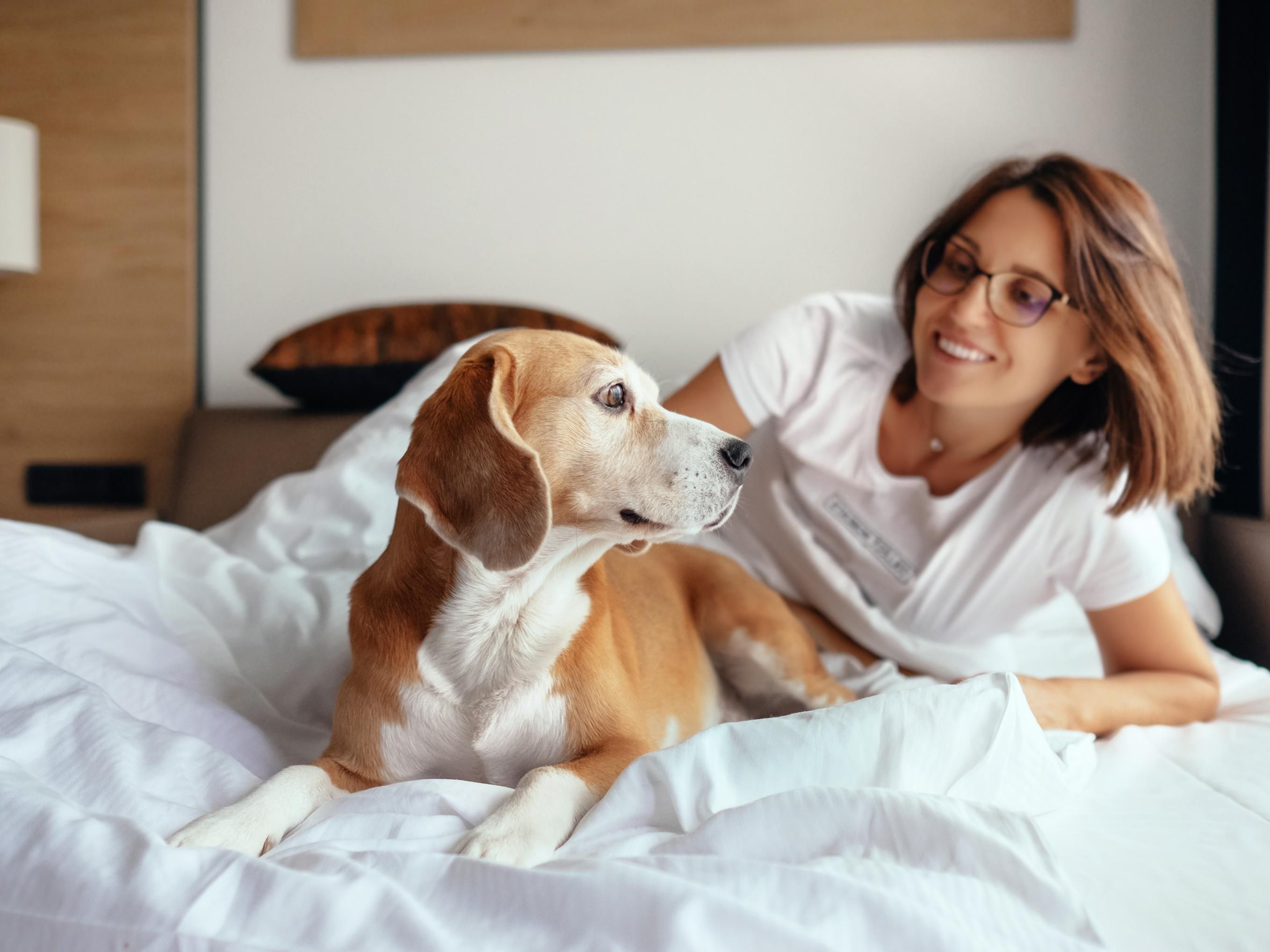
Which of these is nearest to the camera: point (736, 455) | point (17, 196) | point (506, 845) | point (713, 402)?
point (506, 845)

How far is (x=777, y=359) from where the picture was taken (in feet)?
5.56

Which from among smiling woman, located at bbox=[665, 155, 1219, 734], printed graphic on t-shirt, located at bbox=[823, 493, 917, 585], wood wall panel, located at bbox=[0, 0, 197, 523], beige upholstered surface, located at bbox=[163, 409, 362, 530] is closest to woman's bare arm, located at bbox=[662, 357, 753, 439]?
smiling woman, located at bbox=[665, 155, 1219, 734]

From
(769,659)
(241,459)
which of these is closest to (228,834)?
(769,659)

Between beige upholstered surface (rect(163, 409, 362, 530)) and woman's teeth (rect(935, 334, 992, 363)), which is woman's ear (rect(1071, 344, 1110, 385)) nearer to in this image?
woman's teeth (rect(935, 334, 992, 363))

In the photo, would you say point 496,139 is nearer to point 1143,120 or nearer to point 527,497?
point 1143,120

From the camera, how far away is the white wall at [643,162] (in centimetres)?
249

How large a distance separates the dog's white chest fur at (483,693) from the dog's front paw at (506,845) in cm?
20

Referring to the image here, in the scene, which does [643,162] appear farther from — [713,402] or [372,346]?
[713,402]

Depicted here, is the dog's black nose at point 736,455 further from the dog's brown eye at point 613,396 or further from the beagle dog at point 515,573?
the dog's brown eye at point 613,396

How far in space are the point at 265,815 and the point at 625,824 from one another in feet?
1.12

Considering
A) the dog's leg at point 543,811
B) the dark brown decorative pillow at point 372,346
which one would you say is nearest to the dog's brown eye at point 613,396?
the dog's leg at point 543,811

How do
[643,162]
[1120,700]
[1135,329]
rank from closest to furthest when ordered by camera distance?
[1120,700] < [1135,329] < [643,162]

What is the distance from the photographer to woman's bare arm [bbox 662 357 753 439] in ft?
5.41

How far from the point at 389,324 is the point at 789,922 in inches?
80.5
